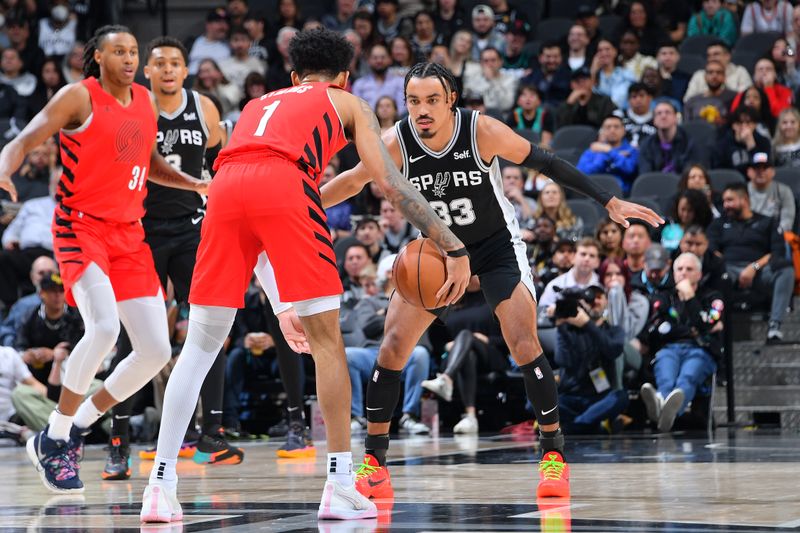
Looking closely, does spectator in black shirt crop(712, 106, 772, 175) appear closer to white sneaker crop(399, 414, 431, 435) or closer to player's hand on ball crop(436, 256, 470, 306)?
white sneaker crop(399, 414, 431, 435)

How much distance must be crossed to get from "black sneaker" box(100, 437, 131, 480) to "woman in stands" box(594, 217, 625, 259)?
5101mm

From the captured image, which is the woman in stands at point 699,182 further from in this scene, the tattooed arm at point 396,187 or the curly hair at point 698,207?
the tattooed arm at point 396,187

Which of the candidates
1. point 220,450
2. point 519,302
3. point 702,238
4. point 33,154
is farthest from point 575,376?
point 33,154

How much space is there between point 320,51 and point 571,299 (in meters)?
5.06

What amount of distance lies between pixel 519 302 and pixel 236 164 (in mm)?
1548

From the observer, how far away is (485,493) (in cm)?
→ 515

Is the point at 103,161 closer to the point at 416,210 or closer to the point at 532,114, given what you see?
the point at 416,210

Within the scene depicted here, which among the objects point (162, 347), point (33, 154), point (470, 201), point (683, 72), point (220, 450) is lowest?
point (220, 450)

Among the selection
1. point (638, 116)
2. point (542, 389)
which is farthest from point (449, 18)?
point (542, 389)

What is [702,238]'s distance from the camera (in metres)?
9.84

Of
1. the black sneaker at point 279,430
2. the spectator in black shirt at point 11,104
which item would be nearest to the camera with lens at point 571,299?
the black sneaker at point 279,430

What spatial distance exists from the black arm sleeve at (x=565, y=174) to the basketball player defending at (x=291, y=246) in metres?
1.08

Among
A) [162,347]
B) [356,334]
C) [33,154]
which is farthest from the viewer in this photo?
[33,154]

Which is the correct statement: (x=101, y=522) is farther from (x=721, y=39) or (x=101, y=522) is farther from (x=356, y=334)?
(x=721, y=39)
